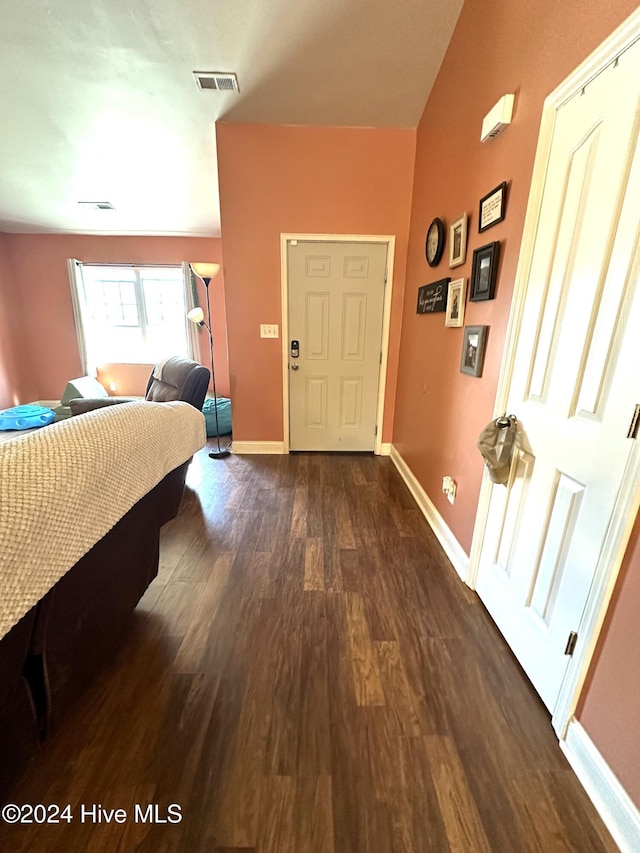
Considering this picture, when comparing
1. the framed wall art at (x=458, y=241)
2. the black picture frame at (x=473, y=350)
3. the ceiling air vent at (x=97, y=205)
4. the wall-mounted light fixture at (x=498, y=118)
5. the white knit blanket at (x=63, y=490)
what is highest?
the ceiling air vent at (x=97, y=205)

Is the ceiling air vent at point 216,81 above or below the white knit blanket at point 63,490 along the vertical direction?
above

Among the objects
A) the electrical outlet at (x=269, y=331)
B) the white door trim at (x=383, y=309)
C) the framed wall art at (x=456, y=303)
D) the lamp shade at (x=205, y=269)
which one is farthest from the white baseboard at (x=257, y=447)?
the framed wall art at (x=456, y=303)

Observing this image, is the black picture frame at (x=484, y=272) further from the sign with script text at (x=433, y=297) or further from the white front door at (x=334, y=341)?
the white front door at (x=334, y=341)

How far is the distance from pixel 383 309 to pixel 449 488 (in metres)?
1.83

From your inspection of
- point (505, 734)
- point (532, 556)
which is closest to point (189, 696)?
point (505, 734)

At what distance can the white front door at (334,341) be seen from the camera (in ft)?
9.68

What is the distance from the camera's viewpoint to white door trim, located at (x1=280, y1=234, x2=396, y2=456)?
9.46 feet

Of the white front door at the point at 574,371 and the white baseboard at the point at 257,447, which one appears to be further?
the white baseboard at the point at 257,447

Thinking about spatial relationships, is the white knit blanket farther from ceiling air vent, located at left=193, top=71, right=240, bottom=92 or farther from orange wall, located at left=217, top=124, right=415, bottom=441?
ceiling air vent, located at left=193, top=71, right=240, bottom=92

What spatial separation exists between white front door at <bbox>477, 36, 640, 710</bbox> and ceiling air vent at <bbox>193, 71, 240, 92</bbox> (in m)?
2.27

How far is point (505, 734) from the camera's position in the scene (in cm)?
106

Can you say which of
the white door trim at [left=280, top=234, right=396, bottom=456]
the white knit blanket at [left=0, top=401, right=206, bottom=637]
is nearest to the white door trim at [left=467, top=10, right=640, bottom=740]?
the white knit blanket at [left=0, top=401, right=206, bottom=637]

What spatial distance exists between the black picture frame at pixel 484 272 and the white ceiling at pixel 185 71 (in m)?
1.58

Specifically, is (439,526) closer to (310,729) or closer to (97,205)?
(310,729)
